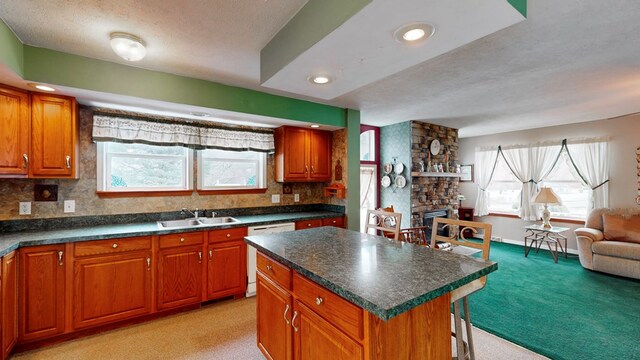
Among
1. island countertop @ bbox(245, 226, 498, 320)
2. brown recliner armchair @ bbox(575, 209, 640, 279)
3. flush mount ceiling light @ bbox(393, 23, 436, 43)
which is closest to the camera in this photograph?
island countertop @ bbox(245, 226, 498, 320)

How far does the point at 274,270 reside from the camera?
1791 mm

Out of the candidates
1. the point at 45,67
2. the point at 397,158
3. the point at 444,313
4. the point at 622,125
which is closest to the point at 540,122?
the point at 622,125

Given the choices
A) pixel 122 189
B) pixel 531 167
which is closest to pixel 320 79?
pixel 122 189

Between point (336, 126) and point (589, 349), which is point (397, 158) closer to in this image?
point (336, 126)

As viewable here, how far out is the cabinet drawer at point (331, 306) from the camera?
1.14 meters

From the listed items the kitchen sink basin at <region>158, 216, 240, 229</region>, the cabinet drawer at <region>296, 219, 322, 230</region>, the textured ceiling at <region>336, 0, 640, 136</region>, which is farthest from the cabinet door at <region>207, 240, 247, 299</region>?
the textured ceiling at <region>336, 0, 640, 136</region>

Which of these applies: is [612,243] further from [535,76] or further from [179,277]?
[179,277]

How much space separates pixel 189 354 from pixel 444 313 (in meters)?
1.99

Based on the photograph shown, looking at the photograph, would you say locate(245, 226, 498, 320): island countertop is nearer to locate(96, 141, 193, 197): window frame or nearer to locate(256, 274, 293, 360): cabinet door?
locate(256, 274, 293, 360): cabinet door

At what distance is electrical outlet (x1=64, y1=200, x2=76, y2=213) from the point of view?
2.72 meters

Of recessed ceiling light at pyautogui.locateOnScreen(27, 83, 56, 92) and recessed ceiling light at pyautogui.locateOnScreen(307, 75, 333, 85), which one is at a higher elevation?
recessed ceiling light at pyautogui.locateOnScreen(27, 83, 56, 92)

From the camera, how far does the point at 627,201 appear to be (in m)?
4.52

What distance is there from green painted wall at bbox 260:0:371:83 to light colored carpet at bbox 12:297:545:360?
222 centimetres

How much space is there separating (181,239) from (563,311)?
402cm
